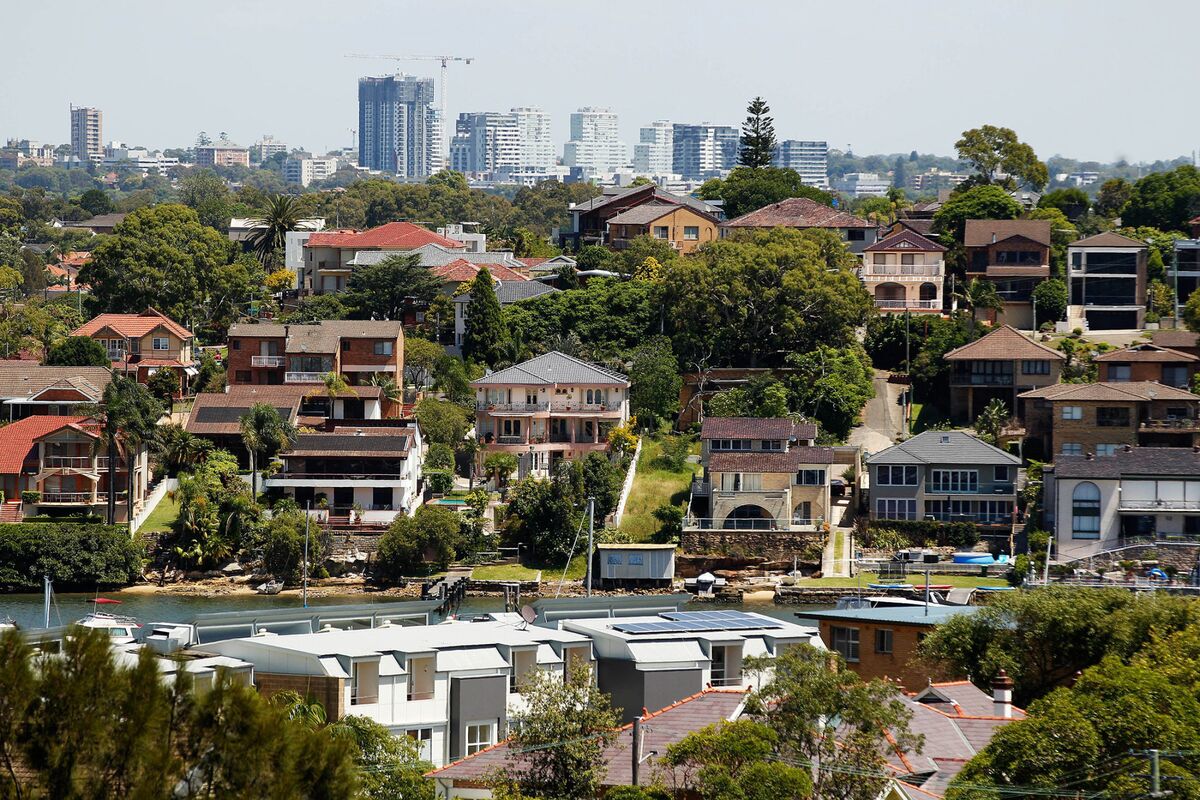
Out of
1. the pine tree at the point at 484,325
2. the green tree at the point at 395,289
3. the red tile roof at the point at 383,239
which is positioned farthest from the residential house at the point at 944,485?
the red tile roof at the point at 383,239

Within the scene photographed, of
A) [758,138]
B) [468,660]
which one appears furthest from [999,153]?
[468,660]

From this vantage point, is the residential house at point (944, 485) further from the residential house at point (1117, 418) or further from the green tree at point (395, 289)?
the green tree at point (395, 289)

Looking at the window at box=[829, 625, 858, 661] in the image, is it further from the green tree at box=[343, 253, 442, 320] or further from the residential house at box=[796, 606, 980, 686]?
the green tree at box=[343, 253, 442, 320]

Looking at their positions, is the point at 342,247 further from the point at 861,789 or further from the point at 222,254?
the point at 861,789

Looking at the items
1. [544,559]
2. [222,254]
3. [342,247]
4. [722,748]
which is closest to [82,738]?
[722,748]

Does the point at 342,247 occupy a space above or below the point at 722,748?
above
